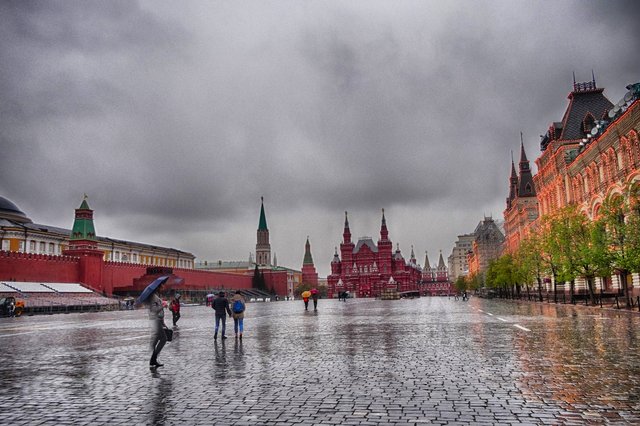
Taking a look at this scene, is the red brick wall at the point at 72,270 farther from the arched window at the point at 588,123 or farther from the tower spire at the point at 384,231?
the tower spire at the point at 384,231

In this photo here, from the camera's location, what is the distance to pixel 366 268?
14812 centimetres

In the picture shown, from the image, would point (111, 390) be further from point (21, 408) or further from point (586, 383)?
point (586, 383)

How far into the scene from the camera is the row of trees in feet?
96.5

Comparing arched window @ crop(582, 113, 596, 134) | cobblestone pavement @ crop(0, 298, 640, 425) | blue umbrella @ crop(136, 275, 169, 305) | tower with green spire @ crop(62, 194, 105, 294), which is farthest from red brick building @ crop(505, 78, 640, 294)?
tower with green spire @ crop(62, 194, 105, 294)

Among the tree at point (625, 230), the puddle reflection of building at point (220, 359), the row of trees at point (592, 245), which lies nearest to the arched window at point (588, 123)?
the row of trees at point (592, 245)

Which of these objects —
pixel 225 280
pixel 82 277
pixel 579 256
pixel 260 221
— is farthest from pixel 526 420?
pixel 260 221

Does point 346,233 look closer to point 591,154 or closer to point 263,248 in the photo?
point 263,248

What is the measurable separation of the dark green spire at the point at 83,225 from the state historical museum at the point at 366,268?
83559 millimetres

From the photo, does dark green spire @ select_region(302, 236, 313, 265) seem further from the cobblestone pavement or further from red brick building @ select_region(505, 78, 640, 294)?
the cobblestone pavement

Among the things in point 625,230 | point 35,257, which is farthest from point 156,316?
point 35,257

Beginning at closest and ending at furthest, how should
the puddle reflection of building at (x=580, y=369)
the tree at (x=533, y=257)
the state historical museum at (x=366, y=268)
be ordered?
the puddle reflection of building at (x=580, y=369) < the tree at (x=533, y=257) < the state historical museum at (x=366, y=268)

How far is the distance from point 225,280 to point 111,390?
324ft

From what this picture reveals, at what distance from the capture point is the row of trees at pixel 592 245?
29.4 meters

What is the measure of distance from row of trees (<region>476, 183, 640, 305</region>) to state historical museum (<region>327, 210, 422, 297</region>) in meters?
90.6
